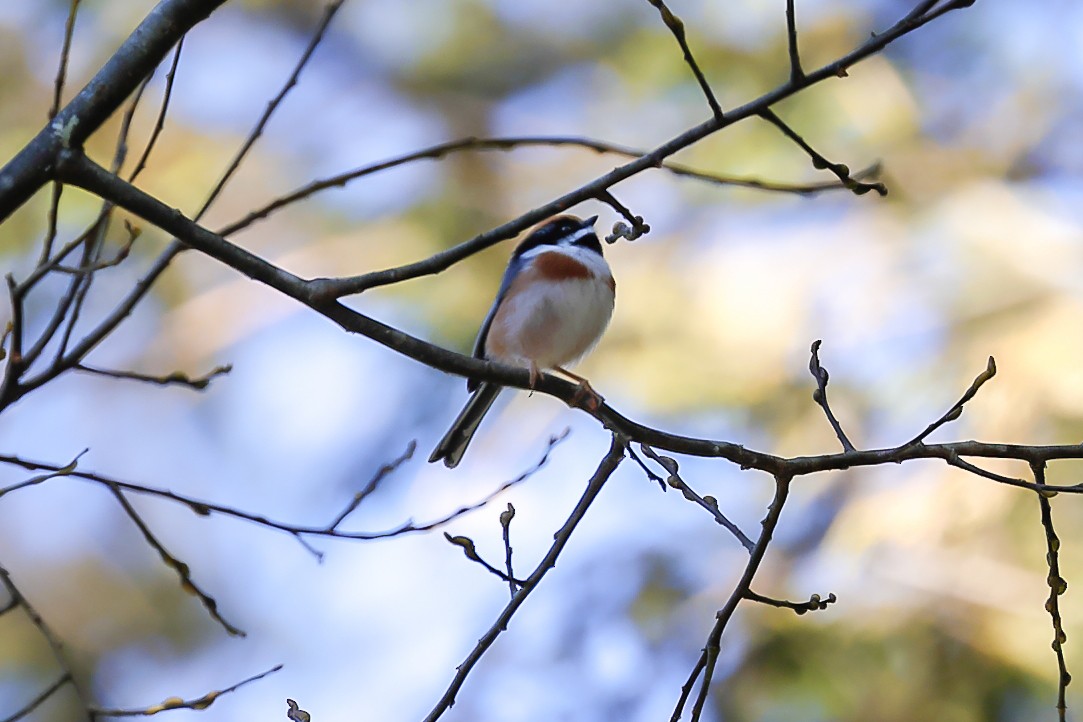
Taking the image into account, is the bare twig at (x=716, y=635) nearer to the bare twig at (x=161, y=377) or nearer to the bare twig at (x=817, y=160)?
the bare twig at (x=817, y=160)

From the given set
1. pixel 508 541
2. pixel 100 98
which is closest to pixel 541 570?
pixel 508 541

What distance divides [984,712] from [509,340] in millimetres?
3275

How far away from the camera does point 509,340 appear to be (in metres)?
4.67

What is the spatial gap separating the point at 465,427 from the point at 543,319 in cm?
51

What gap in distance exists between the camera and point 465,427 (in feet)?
14.8

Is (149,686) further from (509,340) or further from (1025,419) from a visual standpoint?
(1025,419)

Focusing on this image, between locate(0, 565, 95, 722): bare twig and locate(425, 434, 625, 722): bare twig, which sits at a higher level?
locate(425, 434, 625, 722): bare twig

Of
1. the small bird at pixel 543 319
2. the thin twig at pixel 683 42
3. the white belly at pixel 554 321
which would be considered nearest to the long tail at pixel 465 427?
the small bird at pixel 543 319

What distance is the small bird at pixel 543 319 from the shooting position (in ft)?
14.9

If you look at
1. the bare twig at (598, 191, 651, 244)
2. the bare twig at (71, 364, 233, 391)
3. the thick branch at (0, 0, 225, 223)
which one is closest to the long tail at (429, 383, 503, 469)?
the bare twig at (71, 364, 233, 391)

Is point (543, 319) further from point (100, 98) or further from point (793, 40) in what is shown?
point (100, 98)

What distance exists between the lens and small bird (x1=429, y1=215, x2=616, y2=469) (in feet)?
14.9

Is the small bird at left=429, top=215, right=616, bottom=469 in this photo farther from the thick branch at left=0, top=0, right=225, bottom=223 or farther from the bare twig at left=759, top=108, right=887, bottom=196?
the thick branch at left=0, top=0, right=225, bottom=223

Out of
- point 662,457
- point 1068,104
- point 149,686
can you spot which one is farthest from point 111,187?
point 1068,104
